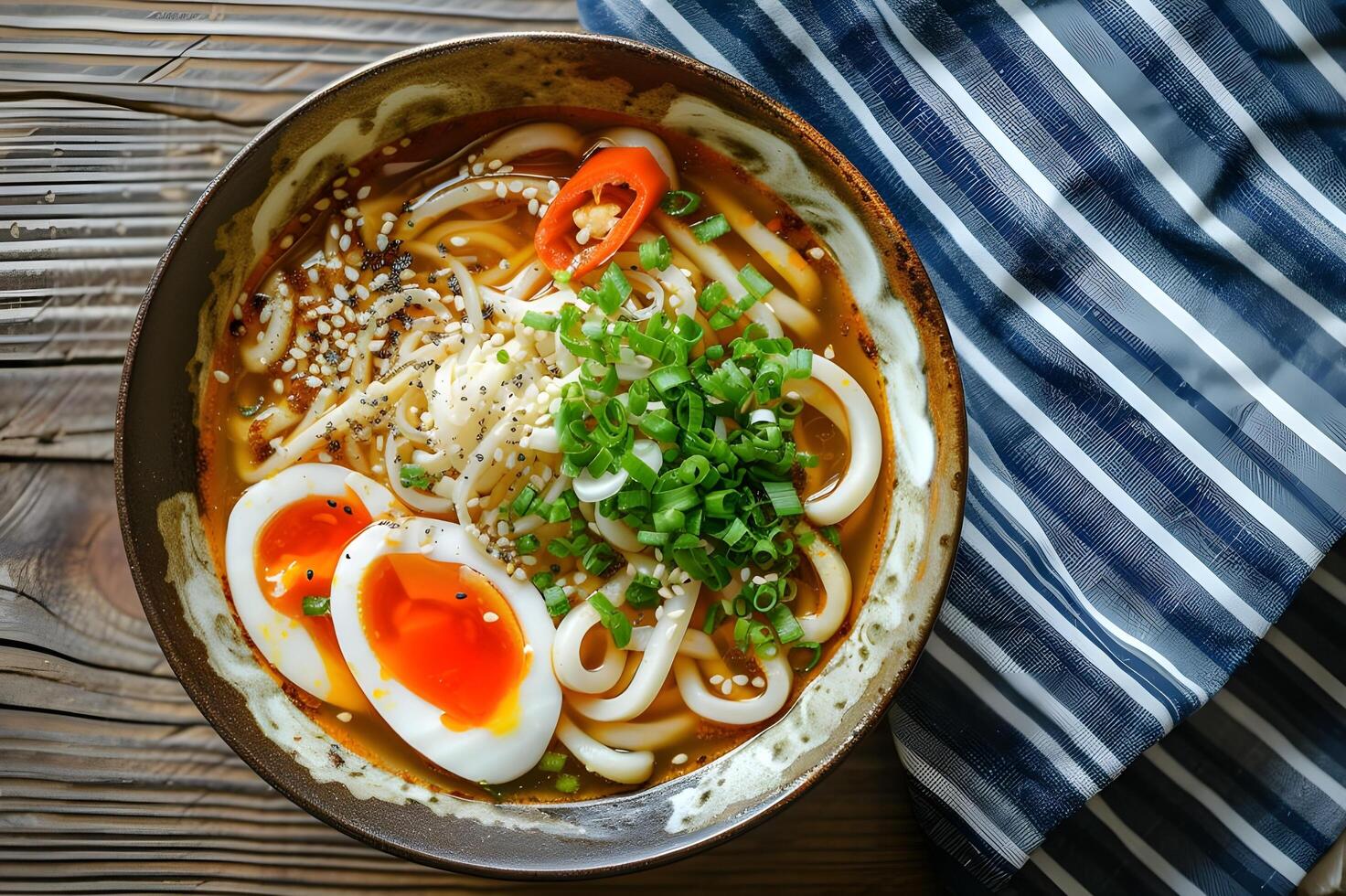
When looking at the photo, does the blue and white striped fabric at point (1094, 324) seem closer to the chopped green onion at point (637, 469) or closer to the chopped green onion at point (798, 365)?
the chopped green onion at point (798, 365)

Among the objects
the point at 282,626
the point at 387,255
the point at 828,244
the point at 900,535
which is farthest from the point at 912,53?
the point at 282,626

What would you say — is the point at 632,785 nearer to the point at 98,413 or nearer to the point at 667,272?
the point at 667,272

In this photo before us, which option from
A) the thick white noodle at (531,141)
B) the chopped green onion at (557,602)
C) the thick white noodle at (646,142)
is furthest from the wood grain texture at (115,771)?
the thick white noodle at (646,142)

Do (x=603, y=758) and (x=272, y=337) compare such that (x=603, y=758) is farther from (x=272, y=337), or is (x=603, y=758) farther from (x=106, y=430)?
(x=106, y=430)

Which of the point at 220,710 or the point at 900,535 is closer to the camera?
the point at 220,710

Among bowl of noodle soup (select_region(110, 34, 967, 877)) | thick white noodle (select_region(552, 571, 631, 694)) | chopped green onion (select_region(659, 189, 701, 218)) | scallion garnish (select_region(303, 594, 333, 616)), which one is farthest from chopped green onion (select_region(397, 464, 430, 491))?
chopped green onion (select_region(659, 189, 701, 218))

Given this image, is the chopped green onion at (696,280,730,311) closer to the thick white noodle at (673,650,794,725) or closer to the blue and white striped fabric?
the blue and white striped fabric
